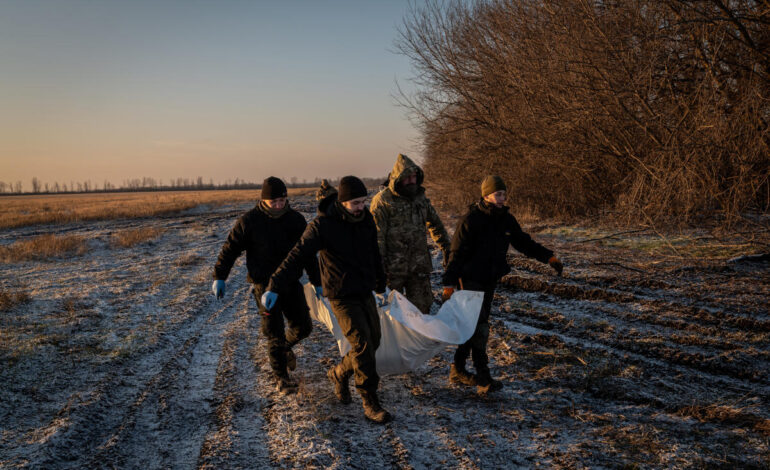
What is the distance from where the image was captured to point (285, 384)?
15.4ft

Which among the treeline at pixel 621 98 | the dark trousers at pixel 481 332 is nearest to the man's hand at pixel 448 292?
the dark trousers at pixel 481 332

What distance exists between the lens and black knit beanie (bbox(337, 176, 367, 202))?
394 centimetres

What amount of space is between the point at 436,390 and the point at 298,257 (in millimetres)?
1922

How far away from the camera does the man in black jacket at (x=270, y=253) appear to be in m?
4.65

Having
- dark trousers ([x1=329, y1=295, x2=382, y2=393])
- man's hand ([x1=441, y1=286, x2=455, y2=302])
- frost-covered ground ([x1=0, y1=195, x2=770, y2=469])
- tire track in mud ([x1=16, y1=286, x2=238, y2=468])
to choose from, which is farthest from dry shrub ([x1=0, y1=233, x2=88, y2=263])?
man's hand ([x1=441, y1=286, x2=455, y2=302])

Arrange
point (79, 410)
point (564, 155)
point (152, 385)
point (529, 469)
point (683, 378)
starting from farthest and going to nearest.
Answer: point (564, 155)
point (152, 385)
point (683, 378)
point (79, 410)
point (529, 469)

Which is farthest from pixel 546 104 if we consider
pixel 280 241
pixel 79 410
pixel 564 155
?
pixel 79 410

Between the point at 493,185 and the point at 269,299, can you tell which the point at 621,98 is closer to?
the point at 493,185

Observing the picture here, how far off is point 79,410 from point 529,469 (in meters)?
4.04

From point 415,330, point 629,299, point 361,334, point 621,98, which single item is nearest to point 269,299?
point 361,334

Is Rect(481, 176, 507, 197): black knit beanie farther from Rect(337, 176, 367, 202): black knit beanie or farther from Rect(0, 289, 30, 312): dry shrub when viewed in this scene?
Rect(0, 289, 30, 312): dry shrub

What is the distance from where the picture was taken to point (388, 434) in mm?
3752

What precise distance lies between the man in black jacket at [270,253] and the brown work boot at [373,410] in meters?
0.97

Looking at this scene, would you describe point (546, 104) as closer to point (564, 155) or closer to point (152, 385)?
point (564, 155)
